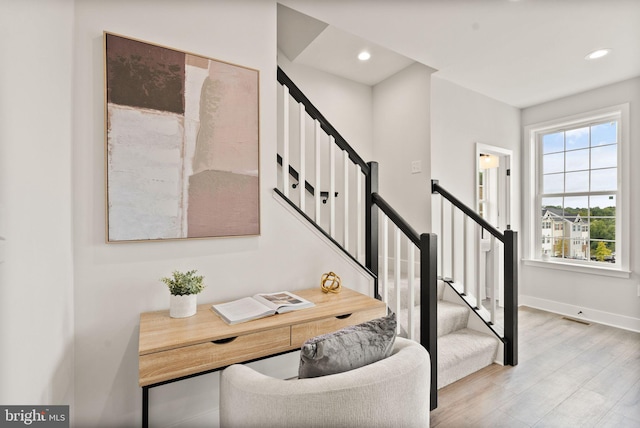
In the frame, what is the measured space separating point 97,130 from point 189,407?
161 centimetres

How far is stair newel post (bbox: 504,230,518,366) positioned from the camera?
98.7 inches

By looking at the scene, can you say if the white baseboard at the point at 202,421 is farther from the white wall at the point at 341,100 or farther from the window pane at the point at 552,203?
the window pane at the point at 552,203

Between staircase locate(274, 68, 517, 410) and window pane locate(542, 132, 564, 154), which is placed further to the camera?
window pane locate(542, 132, 564, 154)

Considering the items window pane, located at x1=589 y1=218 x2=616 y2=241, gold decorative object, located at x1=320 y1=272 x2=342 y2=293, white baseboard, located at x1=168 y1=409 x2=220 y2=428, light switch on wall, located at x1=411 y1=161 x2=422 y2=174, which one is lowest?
white baseboard, located at x1=168 y1=409 x2=220 y2=428

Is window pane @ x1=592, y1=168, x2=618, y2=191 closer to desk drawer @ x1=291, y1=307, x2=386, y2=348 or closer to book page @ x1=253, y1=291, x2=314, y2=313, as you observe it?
desk drawer @ x1=291, y1=307, x2=386, y2=348

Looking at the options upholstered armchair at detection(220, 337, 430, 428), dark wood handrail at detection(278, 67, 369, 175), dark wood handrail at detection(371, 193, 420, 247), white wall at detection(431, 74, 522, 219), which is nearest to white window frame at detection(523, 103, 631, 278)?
white wall at detection(431, 74, 522, 219)

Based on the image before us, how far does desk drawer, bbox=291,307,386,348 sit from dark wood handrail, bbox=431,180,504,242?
1441 mm

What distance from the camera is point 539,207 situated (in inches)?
161

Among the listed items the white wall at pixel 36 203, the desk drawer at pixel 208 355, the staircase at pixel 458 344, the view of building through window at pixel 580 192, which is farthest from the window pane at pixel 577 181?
the white wall at pixel 36 203

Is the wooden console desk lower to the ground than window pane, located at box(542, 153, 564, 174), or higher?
lower

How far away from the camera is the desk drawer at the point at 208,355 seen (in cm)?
123

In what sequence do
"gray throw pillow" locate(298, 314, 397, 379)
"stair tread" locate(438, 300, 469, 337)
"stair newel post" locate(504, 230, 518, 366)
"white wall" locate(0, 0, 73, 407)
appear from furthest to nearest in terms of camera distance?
"stair tread" locate(438, 300, 469, 337) < "stair newel post" locate(504, 230, 518, 366) < "gray throw pillow" locate(298, 314, 397, 379) < "white wall" locate(0, 0, 73, 407)

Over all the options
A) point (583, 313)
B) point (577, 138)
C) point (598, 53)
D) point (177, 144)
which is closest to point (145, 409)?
point (177, 144)

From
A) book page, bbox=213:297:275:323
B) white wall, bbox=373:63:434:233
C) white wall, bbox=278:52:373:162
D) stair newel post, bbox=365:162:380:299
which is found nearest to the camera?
book page, bbox=213:297:275:323
